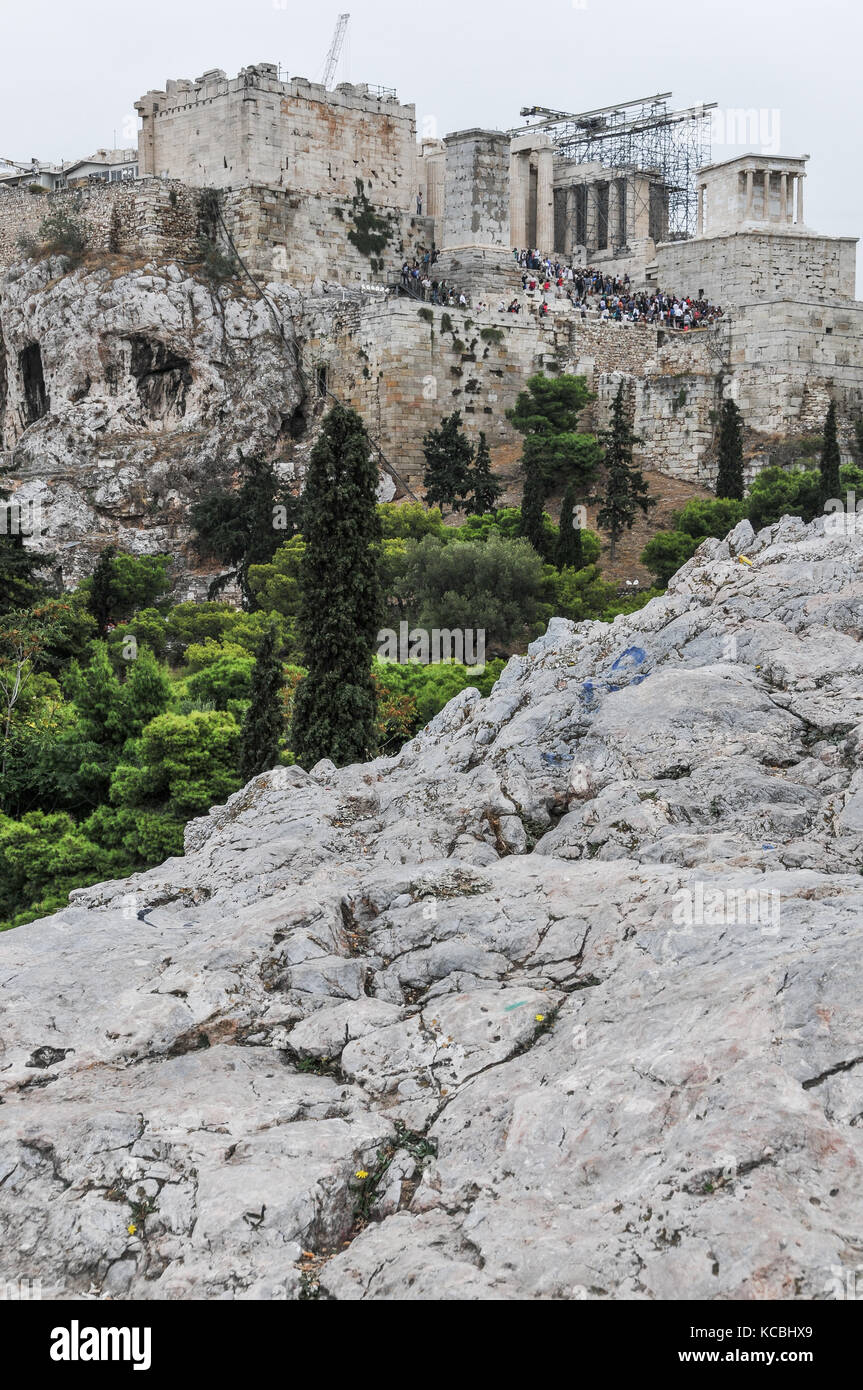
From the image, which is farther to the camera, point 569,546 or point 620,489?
point 620,489

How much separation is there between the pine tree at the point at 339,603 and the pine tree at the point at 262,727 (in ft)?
5.90

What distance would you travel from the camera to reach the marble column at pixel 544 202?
46906 millimetres

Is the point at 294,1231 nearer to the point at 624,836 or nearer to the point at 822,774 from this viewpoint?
the point at 624,836

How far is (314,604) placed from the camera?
17672 millimetres

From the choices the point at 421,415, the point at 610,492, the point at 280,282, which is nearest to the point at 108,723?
the point at 610,492

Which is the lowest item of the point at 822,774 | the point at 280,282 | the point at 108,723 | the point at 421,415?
the point at 108,723

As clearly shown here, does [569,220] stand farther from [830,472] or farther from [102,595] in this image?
[102,595]

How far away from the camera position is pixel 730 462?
31.6 meters

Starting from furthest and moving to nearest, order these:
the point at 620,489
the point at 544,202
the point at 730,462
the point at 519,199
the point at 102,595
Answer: the point at 544,202, the point at 519,199, the point at 730,462, the point at 620,489, the point at 102,595

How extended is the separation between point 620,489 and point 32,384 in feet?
53.1

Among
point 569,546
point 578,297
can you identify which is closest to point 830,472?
point 569,546

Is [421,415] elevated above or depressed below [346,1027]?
above

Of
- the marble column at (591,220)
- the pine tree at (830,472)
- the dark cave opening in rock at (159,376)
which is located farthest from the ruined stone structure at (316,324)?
the marble column at (591,220)

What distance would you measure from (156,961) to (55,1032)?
0.80 m
